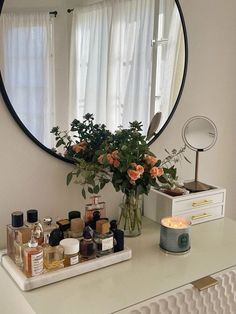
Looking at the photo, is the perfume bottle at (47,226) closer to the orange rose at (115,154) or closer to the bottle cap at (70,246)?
the bottle cap at (70,246)

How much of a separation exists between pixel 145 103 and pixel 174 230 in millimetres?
545

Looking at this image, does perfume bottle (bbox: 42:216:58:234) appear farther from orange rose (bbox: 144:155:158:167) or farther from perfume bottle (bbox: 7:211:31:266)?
orange rose (bbox: 144:155:158:167)

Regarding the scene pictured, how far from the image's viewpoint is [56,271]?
100 cm

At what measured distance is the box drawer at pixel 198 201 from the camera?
138 centimetres

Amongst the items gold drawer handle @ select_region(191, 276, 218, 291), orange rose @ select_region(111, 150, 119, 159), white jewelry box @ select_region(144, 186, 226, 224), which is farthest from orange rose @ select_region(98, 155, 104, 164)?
gold drawer handle @ select_region(191, 276, 218, 291)

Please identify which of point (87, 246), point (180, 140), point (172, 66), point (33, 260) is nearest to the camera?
point (33, 260)

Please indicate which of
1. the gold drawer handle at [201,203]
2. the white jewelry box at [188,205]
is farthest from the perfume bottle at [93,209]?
the gold drawer handle at [201,203]

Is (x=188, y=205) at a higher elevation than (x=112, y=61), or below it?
below

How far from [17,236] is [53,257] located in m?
0.12

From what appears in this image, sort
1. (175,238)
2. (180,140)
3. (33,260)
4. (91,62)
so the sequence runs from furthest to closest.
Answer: (180,140) → (91,62) → (175,238) → (33,260)

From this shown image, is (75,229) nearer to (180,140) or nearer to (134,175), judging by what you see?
(134,175)

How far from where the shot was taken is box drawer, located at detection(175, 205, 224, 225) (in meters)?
1.41

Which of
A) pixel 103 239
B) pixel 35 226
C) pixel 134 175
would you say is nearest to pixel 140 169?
pixel 134 175

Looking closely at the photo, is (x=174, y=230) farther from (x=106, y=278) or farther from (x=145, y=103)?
(x=145, y=103)
